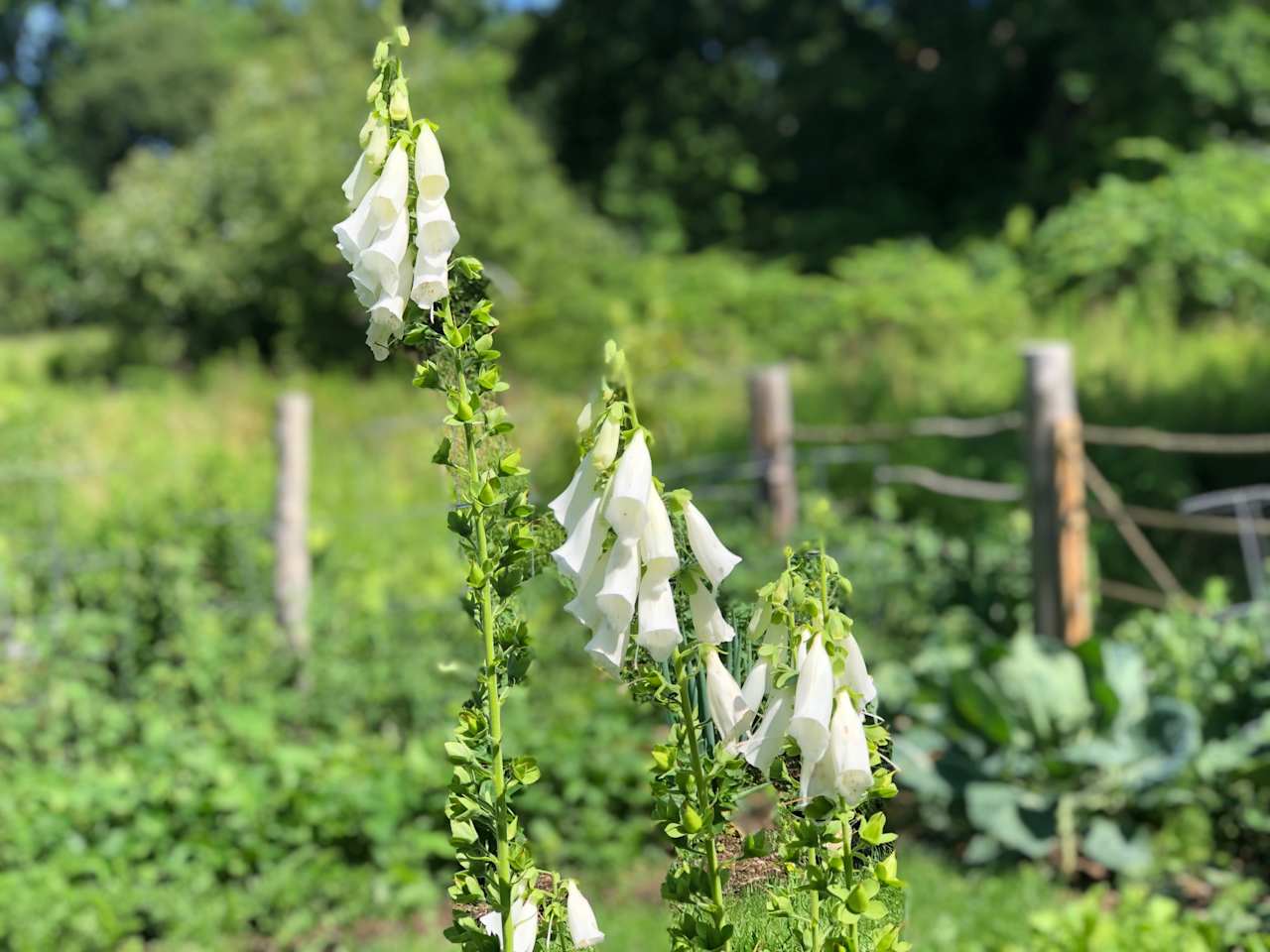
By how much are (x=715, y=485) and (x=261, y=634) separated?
132 inches

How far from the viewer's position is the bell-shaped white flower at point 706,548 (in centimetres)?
117

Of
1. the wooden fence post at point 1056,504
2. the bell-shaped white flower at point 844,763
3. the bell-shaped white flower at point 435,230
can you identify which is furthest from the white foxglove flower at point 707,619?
the wooden fence post at point 1056,504

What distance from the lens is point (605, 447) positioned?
3.71 ft

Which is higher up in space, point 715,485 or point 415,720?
point 715,485

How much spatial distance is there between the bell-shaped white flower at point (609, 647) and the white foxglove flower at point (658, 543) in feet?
0.18

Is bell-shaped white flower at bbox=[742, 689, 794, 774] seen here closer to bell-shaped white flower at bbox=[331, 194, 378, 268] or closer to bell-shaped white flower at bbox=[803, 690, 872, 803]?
bell-shaped white flower at bbox=[803, 690, 872, 803]

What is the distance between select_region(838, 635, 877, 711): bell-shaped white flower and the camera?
3.82 feet

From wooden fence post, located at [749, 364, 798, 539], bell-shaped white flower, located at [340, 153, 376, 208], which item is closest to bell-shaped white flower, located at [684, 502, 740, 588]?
bell-shaped white flower, located at [340, 153, 376, 208]

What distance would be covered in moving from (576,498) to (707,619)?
0.52 feet

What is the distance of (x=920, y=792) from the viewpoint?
3963mm

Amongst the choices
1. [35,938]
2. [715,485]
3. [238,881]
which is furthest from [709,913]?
[715,485]

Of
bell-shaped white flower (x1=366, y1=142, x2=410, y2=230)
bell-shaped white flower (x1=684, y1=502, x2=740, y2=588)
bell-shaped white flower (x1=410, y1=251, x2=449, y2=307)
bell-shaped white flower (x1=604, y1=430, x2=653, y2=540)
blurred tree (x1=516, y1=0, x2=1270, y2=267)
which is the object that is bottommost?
bell-shaped white flower (x1=684, y1=502, x2=740, y2=588)

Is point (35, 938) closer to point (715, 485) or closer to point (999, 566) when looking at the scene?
point (999, 566)

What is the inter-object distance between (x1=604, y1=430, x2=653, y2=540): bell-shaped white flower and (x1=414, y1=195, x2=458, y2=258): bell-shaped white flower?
0.25 meters
